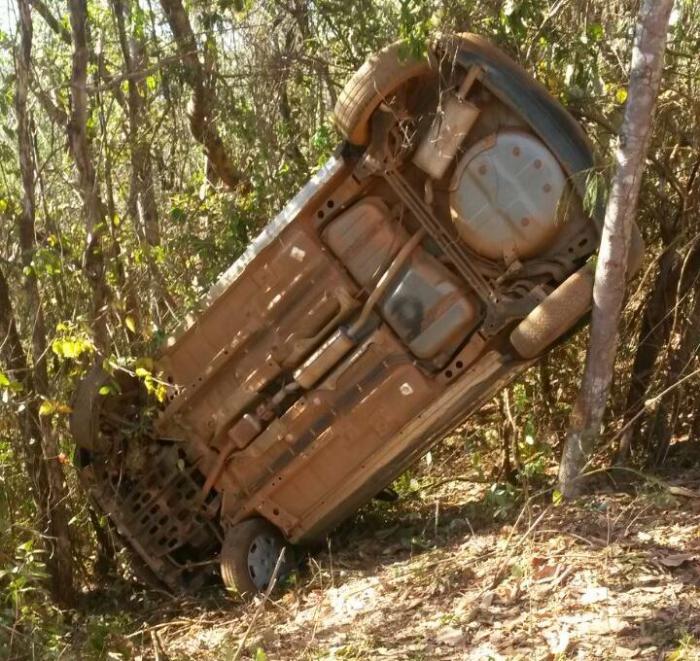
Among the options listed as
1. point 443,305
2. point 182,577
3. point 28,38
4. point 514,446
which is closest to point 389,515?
point 514,446

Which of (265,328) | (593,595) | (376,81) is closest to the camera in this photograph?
(593,595)

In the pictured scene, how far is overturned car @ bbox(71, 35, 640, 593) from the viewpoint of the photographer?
543 cm

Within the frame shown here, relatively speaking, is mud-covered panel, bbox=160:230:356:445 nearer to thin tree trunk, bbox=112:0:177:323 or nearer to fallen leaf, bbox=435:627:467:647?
thin tree trunk, bbox=112:0:177:323

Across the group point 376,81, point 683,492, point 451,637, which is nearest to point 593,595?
point 451,637

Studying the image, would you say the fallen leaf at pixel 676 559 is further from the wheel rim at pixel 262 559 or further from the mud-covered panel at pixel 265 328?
the wheel rim at pixel 262 559

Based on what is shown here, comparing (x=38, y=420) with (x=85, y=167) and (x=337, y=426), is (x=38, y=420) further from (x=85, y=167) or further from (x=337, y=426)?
(x=337, y=426)

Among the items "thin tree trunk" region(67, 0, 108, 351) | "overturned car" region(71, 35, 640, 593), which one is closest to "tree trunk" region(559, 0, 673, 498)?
"overturned car" region(71, 35, 640, 593)

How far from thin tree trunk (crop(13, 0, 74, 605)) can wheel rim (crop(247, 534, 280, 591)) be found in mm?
1143

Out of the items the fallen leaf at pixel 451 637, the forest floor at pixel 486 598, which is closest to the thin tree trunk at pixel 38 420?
the forest floor at pixel 486 598

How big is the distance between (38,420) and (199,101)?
2790 millimetres

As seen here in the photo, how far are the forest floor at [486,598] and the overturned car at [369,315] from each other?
1.40 feet

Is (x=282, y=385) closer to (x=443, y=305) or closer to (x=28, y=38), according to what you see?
(x=443, y=305)

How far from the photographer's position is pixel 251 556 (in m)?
6.07

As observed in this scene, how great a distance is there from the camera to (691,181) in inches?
233
